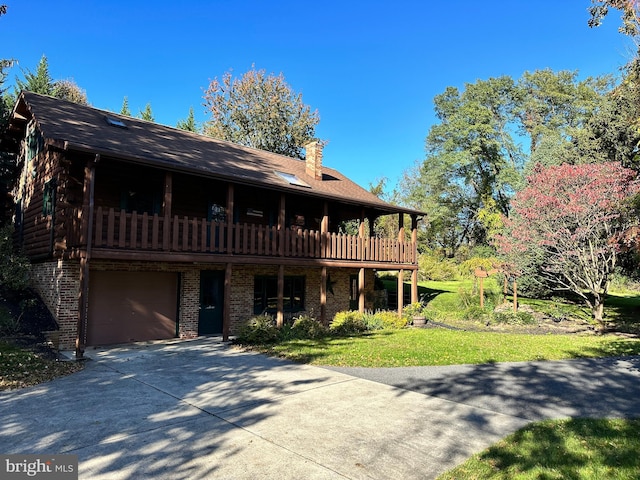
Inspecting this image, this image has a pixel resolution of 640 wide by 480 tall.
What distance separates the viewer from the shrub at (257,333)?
12000 millimetres

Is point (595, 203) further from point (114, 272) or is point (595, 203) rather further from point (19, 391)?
point (19, 391)

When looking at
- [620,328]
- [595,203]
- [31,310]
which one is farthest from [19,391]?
[620,328]

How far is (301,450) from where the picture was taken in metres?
4.70

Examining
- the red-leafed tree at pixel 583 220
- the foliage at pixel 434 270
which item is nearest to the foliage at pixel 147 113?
the foliage at pixel 434 270

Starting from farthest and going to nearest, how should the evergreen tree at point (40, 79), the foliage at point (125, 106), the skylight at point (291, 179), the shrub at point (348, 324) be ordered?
1. the foliage at point (125, 106)
2. the evergreen tree at point (40, 79)
3. the skylight at point (291, 179)
4. the shrub at point (348, 324)

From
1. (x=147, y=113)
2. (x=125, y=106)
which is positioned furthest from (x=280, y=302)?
(x=125, y=106)

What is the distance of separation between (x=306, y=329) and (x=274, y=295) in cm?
320

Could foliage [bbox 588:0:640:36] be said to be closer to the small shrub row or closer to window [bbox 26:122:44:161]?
→ the small shrub row

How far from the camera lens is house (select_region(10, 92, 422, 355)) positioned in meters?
10.7

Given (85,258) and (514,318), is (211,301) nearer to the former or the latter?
(85,258)

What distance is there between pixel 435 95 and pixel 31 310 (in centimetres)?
3663

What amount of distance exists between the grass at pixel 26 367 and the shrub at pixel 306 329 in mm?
6210

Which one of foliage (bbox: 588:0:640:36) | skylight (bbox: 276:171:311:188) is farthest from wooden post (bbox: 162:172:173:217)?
foliage (bbox: 588:0:640:36)

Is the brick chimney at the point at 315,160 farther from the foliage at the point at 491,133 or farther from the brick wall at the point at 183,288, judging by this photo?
the foliage at the point at 491,133
